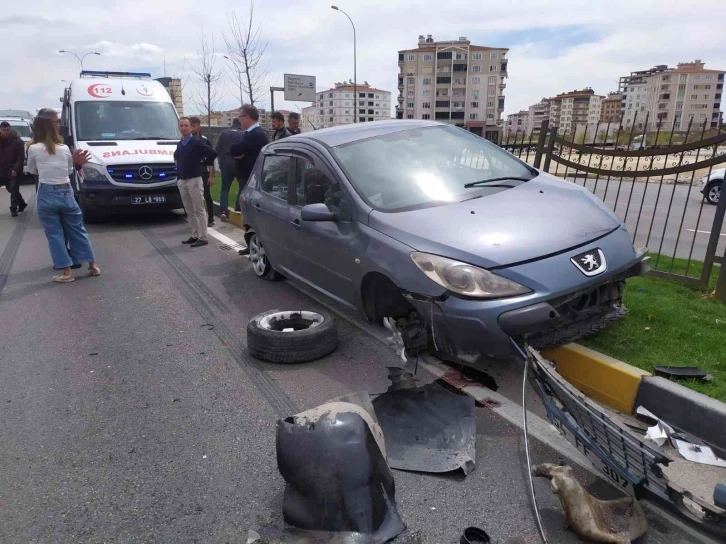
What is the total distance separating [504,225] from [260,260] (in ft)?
12.0

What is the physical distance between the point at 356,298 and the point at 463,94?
112763 mm

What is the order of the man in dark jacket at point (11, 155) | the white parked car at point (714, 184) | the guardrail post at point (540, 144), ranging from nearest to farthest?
the guardrail post at point (540, 144), the man in dark jacket at point (11, 155), the white parked car at point (714, 184)

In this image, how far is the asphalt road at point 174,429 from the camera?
2600 mm

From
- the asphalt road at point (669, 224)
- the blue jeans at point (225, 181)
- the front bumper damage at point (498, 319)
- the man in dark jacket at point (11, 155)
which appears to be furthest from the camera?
the man in dark jacket at point (11, 155)

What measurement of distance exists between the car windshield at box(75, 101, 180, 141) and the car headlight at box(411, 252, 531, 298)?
9.40m

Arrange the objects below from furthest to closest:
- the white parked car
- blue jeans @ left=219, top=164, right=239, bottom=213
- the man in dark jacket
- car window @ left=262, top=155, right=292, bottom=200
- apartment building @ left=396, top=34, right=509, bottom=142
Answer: apartment building @ left=396, top=34, right=509, bottom=142 → the white parked car → the man in dark jacket → blue jeans @ left=219, top=164, right=239, bottom=213 → car window @ left=262, top=155, right=292, bottom=200

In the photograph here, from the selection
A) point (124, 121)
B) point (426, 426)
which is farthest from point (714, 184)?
point (124, 121)

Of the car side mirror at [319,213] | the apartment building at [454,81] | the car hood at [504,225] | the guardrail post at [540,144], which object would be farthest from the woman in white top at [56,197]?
the apartment building at [454,81]

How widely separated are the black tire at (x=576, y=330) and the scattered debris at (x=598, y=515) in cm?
117

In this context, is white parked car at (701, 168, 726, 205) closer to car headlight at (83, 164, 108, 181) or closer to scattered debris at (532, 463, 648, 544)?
scattered debris at (532, 463, 648, 544)

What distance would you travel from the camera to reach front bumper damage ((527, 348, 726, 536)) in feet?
7.64

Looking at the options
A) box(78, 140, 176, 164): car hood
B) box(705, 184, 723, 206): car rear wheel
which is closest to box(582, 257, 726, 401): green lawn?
box(78, 140, 176, 164): car hood

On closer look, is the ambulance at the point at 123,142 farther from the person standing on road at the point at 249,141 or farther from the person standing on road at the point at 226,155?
the person standing on road at the point at 249,141

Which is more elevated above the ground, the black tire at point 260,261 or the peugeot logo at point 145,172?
the peugeot logo at point 145,172
